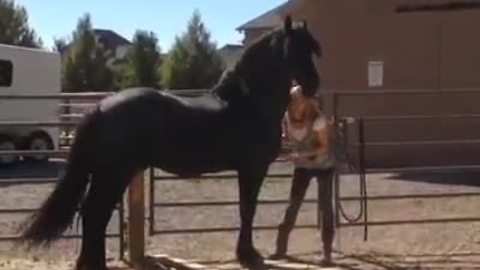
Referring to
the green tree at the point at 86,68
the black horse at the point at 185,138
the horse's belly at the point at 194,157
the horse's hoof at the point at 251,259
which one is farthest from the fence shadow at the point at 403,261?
the green tree at the point at 86,68

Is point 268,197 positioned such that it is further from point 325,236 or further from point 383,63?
point 383,63

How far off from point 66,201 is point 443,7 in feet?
48.2

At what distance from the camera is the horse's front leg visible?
319 inches

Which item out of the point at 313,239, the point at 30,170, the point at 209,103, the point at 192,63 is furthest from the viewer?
the point at 192,63

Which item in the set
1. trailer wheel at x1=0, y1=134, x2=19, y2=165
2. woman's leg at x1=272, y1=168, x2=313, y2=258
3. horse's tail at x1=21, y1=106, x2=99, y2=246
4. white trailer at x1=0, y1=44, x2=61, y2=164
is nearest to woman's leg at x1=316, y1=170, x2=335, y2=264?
woman's leg at x1=272, y1=168, x2=313, y2=258

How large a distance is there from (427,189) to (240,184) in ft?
31.5

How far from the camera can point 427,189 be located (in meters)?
17.2

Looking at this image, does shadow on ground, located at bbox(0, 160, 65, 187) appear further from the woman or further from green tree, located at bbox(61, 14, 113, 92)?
green tree, located at bbox(61, 14, 113, 92)

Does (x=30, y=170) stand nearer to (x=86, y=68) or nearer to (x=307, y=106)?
(x=307, y=106)

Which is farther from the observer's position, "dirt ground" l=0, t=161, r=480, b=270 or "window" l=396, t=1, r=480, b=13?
"window" l=396, t=1, r=480, b=13

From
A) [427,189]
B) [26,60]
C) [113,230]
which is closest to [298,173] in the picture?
[113,230]

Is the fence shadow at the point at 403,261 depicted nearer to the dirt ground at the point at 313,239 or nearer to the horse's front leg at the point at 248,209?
the dirt ground at the point at 313,239

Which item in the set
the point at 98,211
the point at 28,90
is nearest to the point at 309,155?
the point at 98,211

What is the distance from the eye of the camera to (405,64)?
71.3ft
